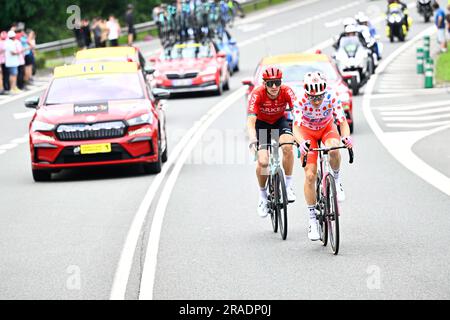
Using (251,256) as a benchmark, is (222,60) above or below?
below

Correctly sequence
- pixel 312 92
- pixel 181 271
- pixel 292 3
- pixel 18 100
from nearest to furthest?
1. pixel 181 271
2. pixel 312 92
3. pixel 18 100
4. pixel 292 3

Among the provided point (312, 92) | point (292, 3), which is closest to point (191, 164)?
point (312, 92)

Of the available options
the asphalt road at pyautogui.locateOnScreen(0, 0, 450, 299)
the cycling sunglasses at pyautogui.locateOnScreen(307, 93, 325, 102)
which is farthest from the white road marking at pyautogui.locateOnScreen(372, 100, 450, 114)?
the cycling sunglasses at pyautogui.locateOnScreen(307, 93, 325, 102)

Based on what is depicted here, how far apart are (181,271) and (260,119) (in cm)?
306

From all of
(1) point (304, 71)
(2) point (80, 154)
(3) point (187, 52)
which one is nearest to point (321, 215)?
(2) point (80, 154)

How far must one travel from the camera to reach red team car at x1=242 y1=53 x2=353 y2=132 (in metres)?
24.2

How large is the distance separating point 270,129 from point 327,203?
222 cm

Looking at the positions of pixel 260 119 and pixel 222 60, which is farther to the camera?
pixel 222 60

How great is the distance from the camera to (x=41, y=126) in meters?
19.5

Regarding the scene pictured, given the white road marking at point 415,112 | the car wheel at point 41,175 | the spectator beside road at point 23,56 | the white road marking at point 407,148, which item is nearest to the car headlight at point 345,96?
the white road marking at point 407,148

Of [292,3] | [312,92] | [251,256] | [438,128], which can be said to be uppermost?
[312,92]
